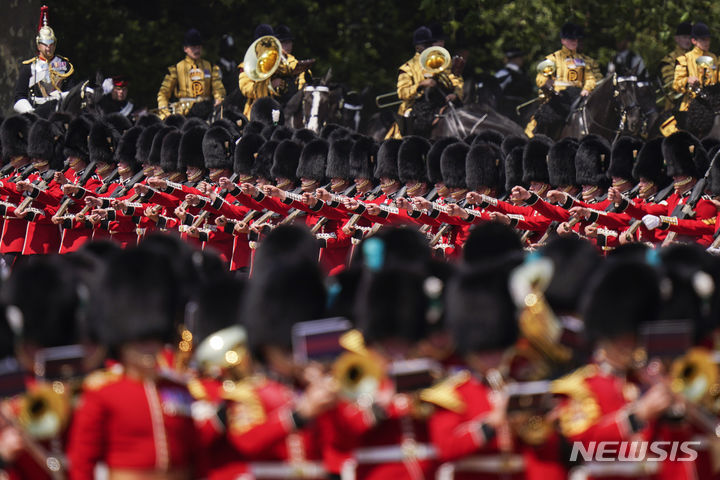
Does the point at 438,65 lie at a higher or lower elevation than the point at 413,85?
higher

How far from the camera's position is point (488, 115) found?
57.8 ft

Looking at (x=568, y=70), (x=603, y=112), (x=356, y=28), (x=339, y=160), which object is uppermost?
(x=356, y=28)

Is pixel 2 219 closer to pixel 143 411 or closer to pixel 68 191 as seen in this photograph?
pixel 68 191

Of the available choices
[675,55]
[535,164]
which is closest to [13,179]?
[535,164]

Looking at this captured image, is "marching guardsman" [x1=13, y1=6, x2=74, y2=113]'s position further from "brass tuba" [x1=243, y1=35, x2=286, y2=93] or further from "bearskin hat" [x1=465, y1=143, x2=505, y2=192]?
"bearskin hat" [x1=465, y1=143, x2=505, y2=192]

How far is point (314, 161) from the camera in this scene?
1255 cm

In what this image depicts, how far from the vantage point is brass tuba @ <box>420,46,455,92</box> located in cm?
1786

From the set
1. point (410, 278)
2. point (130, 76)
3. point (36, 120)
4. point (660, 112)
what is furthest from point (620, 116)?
point (410, 278)

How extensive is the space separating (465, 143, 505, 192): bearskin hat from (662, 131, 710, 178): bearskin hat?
4.42 feet

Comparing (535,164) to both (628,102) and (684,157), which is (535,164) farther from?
(628,102)

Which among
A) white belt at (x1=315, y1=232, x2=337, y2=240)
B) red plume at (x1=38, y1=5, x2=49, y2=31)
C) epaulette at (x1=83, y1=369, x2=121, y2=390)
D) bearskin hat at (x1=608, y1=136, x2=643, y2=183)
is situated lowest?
white belt at (x1=315, y1=232, x2=337, y2=240)

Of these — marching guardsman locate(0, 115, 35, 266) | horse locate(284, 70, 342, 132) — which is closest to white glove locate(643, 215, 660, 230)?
marching guardsman locate(0, 115, 35, 266)

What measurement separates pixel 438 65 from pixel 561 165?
6497mm

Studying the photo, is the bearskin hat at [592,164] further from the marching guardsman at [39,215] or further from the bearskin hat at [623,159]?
→ the marching guardsman at [39,215]
